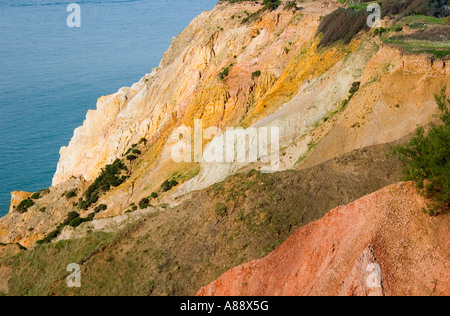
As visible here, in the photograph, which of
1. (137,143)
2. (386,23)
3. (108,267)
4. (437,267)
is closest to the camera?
(437,267)

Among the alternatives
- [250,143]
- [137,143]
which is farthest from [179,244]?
[137,143]

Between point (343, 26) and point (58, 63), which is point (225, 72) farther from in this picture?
point (58, 63)

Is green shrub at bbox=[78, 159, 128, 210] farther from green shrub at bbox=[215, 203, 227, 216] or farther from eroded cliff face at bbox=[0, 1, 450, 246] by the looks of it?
green shrub at bbox=[215, 203, 227, 216]

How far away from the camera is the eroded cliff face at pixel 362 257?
13.5 metres

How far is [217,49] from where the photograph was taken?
49625 millimetres

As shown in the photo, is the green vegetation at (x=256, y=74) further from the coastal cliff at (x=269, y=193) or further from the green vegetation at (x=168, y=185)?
the green vegetation at (x=168, y=185)

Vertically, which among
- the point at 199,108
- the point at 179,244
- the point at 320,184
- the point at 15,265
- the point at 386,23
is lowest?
the point at 15,265

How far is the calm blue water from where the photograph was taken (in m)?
75.1

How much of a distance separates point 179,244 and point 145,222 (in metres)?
3.46

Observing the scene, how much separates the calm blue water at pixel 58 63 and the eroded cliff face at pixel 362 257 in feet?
169

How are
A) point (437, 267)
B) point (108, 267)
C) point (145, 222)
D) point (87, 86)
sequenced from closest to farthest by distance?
point (437, 267) → point (108, 267) → point (145, 222) → point (87, 86)

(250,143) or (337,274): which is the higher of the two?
(250,143)
